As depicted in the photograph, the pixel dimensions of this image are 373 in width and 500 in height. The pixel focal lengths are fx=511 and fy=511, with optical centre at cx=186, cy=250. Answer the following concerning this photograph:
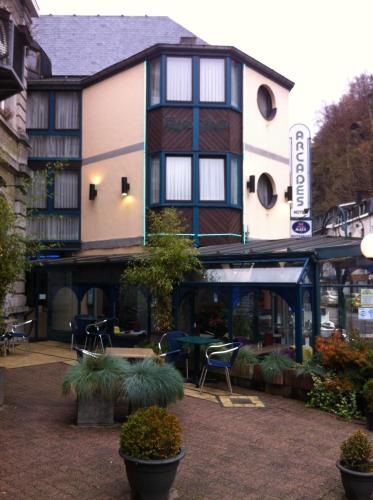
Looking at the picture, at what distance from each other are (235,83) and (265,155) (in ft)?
8.53

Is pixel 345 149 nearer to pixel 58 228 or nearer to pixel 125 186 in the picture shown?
pixel 125 186

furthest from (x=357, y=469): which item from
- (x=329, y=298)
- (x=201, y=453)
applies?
(x=329, y=298)

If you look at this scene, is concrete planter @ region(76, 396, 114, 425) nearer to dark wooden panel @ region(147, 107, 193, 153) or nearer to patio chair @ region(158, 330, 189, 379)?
patio chair @ region(158, 330, 189, 379)

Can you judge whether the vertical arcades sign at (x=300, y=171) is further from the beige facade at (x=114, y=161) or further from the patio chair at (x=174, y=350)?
the patio chair at (x=174, y=350)

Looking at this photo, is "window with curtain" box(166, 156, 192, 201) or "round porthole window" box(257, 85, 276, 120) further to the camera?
"round porthole window" box(257, 85, 276, 120)

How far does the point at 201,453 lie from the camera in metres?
6.16

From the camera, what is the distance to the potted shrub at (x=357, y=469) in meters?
4.79

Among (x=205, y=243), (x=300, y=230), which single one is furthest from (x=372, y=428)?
(x=300, y=230)

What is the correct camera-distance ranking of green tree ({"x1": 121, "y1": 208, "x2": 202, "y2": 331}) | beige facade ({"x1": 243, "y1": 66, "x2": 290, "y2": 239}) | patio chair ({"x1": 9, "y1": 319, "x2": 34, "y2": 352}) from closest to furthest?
green tree ({"x1": 121, "y1": 208, "x2": 202, "y2": 331}) < patio chair ({"x1": 9, "y1": 319, "x2": 34, "y2": 352}) < beige facade ({"x1": 243, "y1": 66, "x2": 290, "y2": 239})

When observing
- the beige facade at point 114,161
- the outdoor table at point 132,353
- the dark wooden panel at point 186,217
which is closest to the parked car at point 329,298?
the outdoor table at point 132,353

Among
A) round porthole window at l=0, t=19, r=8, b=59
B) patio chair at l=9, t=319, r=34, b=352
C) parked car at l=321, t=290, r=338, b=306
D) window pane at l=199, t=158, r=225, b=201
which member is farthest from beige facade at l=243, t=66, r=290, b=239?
round porthole window at l=0, t=19, r=8, b=59

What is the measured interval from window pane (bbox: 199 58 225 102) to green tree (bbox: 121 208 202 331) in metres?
5.70

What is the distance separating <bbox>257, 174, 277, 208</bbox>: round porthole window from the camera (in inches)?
691

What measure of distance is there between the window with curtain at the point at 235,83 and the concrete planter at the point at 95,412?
11.7 meters
